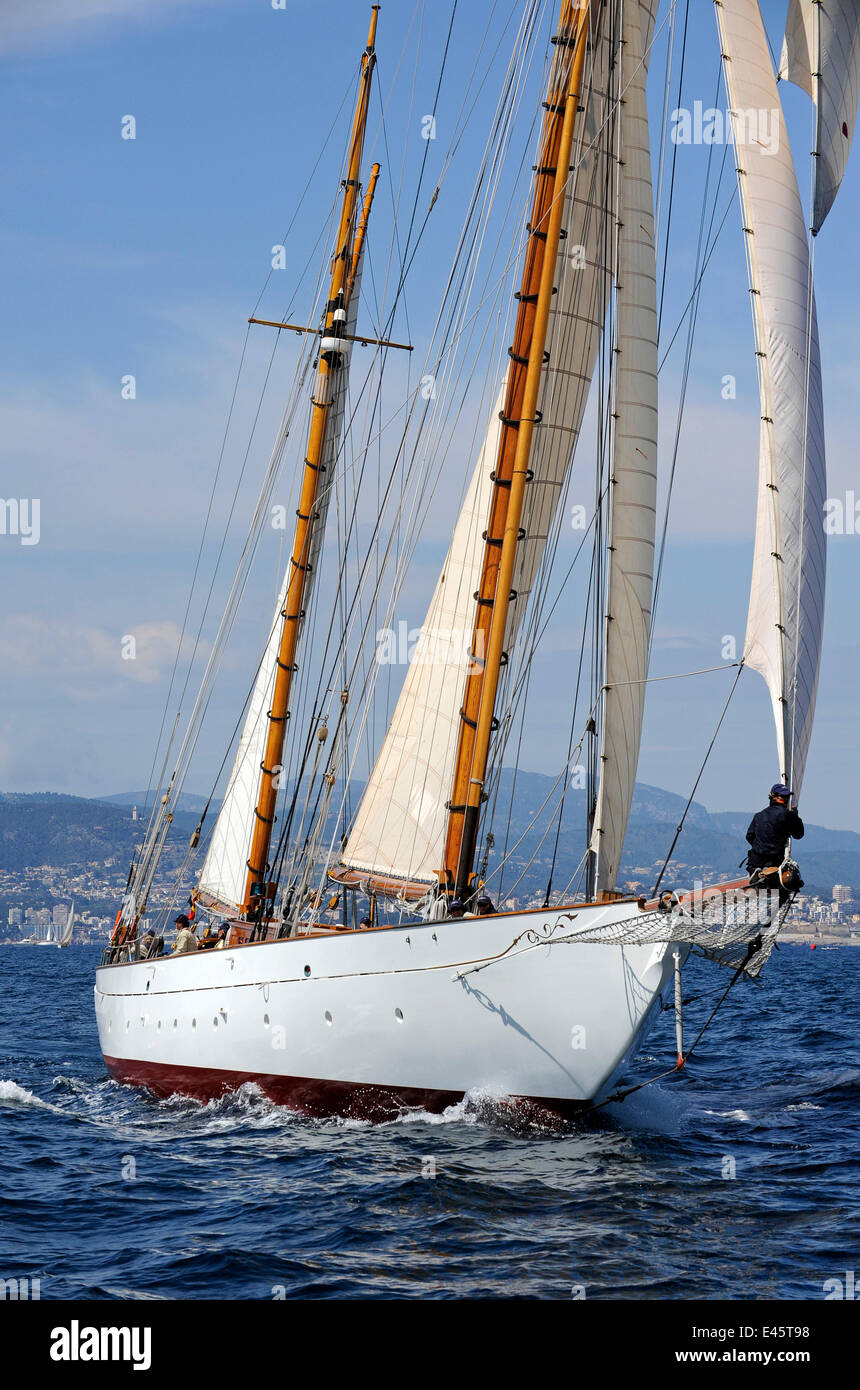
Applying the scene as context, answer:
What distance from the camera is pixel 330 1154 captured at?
18.5 m

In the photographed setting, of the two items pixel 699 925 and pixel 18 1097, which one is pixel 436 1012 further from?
pixel 18 1097

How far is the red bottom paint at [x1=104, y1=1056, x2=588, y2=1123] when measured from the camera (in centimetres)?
1897

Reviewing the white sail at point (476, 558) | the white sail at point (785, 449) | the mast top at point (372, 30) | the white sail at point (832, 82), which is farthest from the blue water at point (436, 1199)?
the mast top at point (372, 30)

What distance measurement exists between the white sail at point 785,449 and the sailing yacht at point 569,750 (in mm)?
38

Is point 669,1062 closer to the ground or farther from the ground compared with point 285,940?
closer to the ground

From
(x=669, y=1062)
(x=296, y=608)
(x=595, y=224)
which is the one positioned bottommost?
(x=669, y=1062)

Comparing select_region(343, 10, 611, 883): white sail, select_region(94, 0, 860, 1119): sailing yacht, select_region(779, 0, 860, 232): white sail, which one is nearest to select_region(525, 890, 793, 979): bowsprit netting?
select_region(94, 0, 860, 1119): sailing yacht

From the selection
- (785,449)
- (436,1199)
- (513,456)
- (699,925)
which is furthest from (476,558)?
(436,1199)

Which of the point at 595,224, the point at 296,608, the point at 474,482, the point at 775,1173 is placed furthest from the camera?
the point at 296,608

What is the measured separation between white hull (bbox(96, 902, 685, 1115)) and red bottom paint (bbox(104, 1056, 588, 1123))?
0.11 ft
